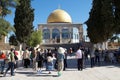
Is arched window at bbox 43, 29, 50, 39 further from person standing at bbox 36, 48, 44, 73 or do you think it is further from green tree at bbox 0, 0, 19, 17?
person standing at bbox 36, 48, 44, 73

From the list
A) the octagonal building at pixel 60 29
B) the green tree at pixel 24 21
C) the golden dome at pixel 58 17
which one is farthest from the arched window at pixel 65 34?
the green tree at pixel 24 21

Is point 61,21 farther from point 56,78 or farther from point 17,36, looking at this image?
point 56,78

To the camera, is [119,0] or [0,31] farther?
[119,0]

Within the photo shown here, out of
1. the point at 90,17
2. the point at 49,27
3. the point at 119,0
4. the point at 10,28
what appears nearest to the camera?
the point at 10,28

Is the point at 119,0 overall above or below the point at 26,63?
above

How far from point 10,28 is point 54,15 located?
76.5 m

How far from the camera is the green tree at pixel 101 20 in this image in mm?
34469

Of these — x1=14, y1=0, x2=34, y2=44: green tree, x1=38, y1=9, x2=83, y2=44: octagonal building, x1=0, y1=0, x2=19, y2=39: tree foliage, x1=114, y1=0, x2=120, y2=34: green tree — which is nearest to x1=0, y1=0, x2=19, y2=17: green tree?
x1=0, y1=0, x2=19, y2=39: tree foliage

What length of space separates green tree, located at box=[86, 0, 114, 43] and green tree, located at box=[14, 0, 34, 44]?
8399 mm

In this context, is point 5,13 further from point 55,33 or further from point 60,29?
point 55,33

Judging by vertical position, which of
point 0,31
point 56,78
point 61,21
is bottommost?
point 56,78

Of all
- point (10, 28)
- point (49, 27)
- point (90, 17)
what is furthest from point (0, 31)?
point (49, 27)

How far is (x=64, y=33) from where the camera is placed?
104312mm

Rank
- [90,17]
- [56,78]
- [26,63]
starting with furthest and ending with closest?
[90,17] < [26,63] < [56,78]
